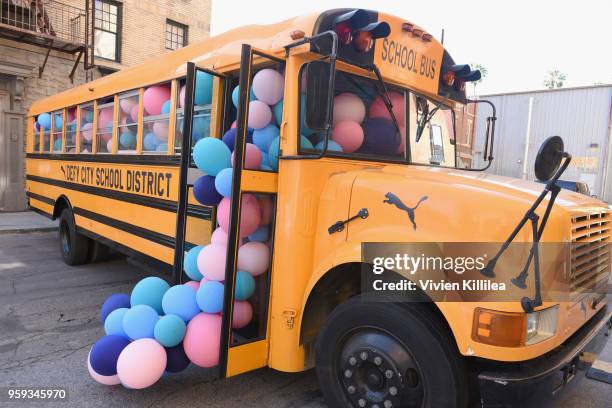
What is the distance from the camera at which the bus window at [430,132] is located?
10.6ft

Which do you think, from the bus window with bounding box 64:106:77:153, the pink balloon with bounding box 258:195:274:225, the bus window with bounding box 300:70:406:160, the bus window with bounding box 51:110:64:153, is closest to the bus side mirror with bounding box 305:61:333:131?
the bus window with bounding box 300:70:406:160

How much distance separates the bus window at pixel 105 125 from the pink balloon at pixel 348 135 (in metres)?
3.08

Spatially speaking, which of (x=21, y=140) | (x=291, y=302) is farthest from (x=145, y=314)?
(x=21, y=140)

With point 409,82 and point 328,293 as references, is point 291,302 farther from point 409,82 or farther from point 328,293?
point 409,82

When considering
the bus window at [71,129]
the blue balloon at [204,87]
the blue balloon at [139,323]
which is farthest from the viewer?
the bus window at [71,129]

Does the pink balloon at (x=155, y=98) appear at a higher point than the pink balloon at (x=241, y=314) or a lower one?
higher

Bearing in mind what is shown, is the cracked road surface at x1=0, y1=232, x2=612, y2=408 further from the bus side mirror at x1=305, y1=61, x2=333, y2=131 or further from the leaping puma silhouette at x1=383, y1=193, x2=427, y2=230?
the bus side mirror at x1=305, y1=61, x2=333, y2=131

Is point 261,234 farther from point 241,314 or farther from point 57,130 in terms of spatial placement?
point 57,130

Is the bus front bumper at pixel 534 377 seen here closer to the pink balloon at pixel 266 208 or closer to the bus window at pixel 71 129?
the pink balloon at pixel 266 208

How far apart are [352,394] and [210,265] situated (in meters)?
1.19

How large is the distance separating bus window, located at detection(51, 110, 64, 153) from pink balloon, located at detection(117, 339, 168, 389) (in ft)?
15.4

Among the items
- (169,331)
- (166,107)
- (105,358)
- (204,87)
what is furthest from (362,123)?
(105,358)

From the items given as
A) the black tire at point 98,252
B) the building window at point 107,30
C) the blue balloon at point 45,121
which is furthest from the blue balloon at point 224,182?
the building window at point 107,30

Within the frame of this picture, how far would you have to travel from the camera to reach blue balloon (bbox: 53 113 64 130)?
21.3 feet
